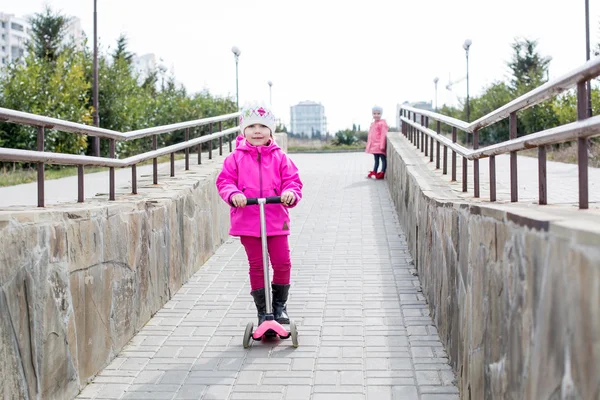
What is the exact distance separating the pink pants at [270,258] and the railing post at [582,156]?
2939 millimetres

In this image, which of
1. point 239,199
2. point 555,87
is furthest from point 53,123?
point 555,87

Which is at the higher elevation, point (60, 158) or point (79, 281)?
point (60, 158)

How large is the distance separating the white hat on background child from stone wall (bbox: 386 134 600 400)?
4.78 ft

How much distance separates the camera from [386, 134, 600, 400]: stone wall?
227 centimetres

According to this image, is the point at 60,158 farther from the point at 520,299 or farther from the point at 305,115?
the point at 305,115

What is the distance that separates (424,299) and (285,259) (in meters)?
1.73

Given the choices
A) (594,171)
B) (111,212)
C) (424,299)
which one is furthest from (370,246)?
(594,171)

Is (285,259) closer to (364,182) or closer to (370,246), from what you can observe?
(370,246)

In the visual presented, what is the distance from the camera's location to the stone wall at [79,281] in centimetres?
398

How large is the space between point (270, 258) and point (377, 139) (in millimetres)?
11369

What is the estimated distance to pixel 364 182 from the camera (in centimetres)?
1689

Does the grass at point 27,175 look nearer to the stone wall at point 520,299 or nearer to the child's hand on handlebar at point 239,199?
the child's hand on handlebar at point 239,199

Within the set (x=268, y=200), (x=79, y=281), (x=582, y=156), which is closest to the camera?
(x=582, y=156)

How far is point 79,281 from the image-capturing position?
4.91 m
